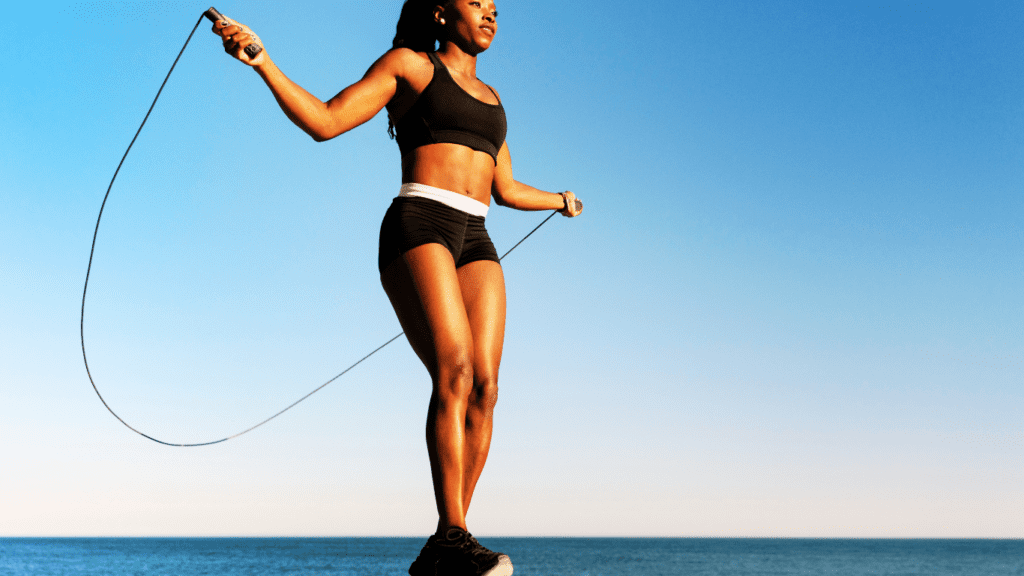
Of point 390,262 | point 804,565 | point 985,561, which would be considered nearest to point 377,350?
point 390,262

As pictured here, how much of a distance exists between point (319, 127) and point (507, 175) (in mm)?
1194

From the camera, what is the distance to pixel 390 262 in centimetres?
402

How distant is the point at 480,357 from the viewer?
13.4 feet

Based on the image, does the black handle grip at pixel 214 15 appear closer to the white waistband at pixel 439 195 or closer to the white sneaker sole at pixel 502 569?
the white waistband at pixel 439 195

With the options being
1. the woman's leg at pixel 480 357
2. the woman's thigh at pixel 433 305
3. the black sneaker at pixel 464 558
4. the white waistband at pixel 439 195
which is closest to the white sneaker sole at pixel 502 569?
the black sneaker at pixel 464 558

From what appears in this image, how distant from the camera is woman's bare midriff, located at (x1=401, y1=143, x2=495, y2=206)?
4090 millimetres

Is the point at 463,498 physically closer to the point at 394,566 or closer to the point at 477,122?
the point at 477,122

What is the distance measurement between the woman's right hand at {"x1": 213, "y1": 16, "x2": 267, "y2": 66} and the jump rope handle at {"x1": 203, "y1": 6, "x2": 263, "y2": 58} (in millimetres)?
11

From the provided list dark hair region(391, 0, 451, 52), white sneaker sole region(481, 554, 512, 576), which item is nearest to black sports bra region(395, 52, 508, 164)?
dark hair region(391, 0, 451, 52)

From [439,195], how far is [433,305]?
1.77 feet

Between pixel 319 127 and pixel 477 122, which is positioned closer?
pixel 319 127

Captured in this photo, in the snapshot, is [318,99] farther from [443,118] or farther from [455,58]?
A: [455,58]

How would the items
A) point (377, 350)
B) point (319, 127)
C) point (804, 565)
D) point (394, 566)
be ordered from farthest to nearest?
point (804, 565) < point (394, 566) < point (377, 350) < point (319, 127)

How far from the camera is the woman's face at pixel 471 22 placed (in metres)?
4.21
